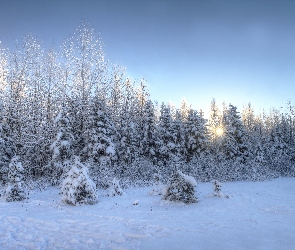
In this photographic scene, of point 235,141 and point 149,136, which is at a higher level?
point 149,136

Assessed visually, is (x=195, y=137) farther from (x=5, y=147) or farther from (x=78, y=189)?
(x=78, y=189)

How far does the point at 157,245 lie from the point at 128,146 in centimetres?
2082

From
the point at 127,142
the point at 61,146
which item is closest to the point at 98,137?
the point at 61,146

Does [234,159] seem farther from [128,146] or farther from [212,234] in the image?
[212,234]

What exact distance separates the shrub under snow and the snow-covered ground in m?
0.45

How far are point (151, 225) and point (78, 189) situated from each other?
552 cm

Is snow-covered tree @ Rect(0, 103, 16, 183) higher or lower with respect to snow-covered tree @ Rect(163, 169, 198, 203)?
higher

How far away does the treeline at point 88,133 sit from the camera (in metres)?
21.5

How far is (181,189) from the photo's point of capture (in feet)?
42.4

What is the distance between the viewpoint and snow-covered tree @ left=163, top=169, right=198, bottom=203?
12.9 meters

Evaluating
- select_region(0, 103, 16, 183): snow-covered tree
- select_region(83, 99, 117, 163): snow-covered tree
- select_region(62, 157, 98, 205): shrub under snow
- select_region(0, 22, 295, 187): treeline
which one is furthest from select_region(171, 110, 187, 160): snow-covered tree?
select_region(62, 157, 98, 205): shrub under snow

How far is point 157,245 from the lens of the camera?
693 cm

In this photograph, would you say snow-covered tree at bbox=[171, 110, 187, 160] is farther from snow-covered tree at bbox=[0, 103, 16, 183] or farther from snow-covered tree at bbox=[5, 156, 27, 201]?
snow-covered tree at bbox=[5, 156, 27, 201]

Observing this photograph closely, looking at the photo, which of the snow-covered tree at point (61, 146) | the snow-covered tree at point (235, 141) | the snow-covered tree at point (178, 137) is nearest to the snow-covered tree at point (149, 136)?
the snow-covered tree at point (178, 137)
